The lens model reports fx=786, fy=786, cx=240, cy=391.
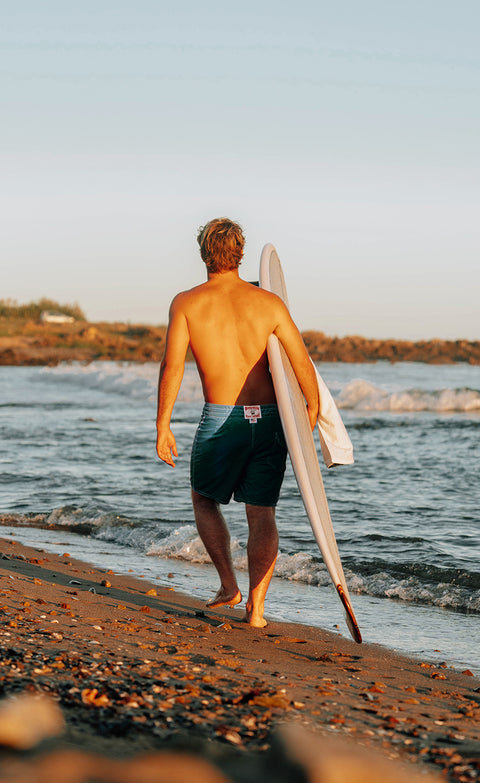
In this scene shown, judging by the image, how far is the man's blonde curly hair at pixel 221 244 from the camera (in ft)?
12.7

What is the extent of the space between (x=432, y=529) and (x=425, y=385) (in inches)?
902

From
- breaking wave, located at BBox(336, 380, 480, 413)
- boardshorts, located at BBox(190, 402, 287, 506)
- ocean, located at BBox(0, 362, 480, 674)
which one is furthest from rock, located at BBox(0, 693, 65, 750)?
breaking wave, located at BBox(336, 380, 480, 413)

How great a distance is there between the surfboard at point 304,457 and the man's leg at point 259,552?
22 centimetres

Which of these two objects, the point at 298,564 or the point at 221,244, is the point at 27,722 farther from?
the point at 298,564

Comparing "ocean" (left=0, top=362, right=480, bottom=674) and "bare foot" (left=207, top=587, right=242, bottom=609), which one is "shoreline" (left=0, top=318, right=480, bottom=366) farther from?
"bare foot" (left=207, top=587, right=242, bottom=609)

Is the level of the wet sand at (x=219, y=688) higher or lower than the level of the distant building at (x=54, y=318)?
lower

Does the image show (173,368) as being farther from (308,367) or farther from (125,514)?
(125,514)

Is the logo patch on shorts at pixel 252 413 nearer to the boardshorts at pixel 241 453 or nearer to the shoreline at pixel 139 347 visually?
the boardshorts at pixel 241 453

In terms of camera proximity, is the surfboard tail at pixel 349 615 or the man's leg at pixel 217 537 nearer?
the surfboard tail at pixel 349 615

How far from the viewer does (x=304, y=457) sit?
12.9 feet

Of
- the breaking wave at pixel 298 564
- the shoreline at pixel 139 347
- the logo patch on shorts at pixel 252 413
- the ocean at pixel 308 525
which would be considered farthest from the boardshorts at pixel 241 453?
the shoreline at pixel 139 347

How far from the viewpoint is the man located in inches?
154

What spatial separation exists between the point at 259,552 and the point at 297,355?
1.02 metres

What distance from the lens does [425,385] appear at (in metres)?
29.0
